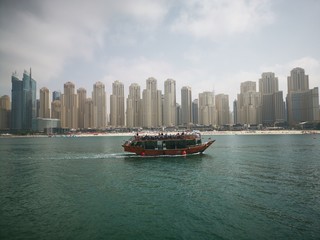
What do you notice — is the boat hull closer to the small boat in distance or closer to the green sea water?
the small boat in distance

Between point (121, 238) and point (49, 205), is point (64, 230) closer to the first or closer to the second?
point (121, 238)

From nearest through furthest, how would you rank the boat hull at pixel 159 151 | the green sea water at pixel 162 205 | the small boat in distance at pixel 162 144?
the green sea water at pixel 162 205, the boat hull at pixel 159 151, the small boat in distance at pixel 162 144

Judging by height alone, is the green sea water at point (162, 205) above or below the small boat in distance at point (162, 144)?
below

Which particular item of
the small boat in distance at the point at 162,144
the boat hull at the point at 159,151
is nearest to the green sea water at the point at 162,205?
the boat hull at the point at 159,151

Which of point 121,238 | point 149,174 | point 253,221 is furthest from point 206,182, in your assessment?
point 121,238

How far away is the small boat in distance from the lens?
5169 centimetres

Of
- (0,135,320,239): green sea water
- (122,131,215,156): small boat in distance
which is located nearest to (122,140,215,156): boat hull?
(122,131,215,156): small boat in distance

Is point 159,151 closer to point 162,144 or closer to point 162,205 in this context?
point 162,144

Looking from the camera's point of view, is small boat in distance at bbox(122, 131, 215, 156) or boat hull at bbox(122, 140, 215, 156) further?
small boat in distance at bbox(122, 131, 215, 156)

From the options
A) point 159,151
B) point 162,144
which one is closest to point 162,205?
point 159,151

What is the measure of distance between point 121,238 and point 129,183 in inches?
552

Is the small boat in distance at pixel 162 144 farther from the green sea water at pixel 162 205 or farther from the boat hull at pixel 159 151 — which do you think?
the green sea water at pixel 162 205

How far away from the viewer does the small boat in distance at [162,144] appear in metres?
51.7

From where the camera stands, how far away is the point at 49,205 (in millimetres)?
21391
